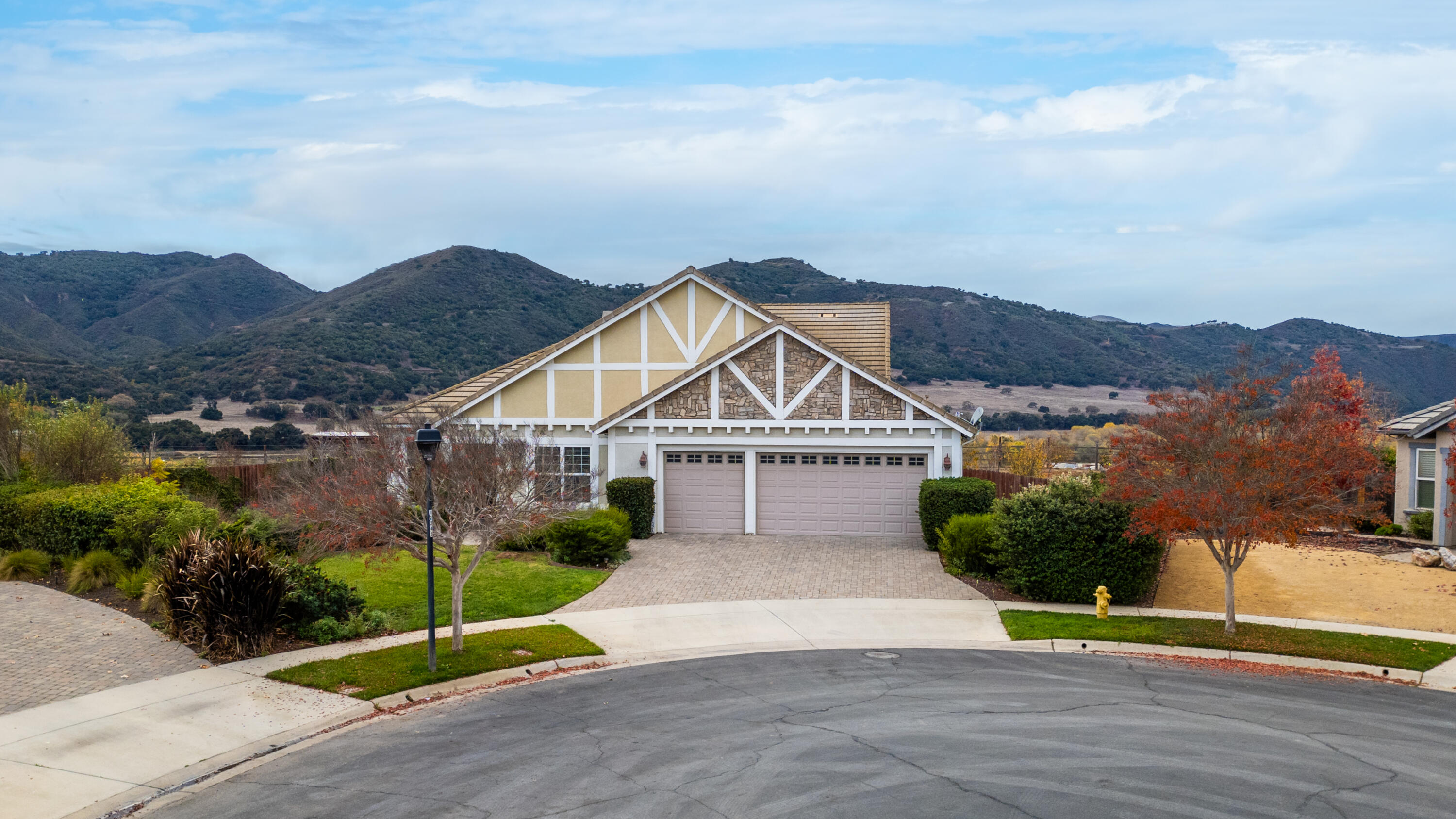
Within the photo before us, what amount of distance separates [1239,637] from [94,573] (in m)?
19.0

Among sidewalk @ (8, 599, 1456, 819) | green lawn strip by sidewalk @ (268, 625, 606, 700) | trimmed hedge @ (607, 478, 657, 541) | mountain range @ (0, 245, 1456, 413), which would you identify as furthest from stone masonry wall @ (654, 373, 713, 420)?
mountain range @ (0, 245, 1456, 413)

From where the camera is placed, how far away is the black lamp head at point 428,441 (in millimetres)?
11734

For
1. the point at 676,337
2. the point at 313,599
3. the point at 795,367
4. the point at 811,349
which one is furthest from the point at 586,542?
the point at 676,337

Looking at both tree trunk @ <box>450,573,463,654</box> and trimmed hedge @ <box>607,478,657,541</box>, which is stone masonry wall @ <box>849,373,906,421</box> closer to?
trimmed hedge @ <box>607,478,657,541</box>

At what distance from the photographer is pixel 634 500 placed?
75.4 ft

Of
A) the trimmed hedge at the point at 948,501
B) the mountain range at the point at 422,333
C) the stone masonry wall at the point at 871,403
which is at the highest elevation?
the mountain range at the point at 422,333

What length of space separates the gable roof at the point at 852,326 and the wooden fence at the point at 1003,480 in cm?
370

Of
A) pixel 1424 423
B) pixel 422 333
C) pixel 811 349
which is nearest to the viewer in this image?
pixel 1424 423

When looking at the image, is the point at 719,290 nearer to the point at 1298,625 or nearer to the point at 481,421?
the point at 481,421

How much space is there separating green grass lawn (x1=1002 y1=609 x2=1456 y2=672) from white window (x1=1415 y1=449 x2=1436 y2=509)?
1040 centimetres

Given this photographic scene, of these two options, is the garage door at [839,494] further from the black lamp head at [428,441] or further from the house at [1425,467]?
the black lamp head at [428,441]

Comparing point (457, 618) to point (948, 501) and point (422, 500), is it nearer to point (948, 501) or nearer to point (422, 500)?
point (422, 500)

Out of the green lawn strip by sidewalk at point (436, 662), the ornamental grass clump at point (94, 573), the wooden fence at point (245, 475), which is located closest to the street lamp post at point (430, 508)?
the green lawn strip by sidewalk at point (436, 662)

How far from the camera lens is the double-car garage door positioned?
2364 centimetres
